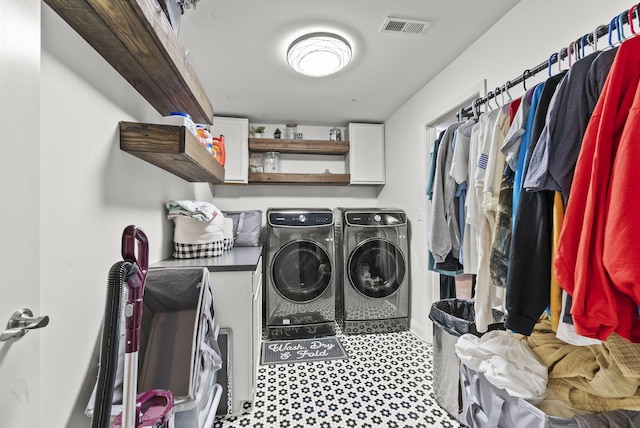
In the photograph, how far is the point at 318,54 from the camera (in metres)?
1.93

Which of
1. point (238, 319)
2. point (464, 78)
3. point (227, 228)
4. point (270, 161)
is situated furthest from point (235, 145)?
point (464, 78)

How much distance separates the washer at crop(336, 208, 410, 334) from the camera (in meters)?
2.71

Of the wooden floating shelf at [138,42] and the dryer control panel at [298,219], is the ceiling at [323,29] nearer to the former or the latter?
the wooden floating shelf at [138,42]

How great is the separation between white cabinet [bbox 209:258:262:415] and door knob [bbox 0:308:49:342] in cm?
93

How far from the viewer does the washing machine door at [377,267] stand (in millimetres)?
2738

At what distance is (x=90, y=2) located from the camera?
0.81 metres

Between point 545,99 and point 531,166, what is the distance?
A: 0.25 meters

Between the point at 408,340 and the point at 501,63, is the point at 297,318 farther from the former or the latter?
the point at 501,63

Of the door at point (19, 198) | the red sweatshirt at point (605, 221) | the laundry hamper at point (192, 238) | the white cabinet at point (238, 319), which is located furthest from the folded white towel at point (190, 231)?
the red sweatshirt at point (605, 221)

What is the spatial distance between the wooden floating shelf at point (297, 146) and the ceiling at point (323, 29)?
365 millimetres

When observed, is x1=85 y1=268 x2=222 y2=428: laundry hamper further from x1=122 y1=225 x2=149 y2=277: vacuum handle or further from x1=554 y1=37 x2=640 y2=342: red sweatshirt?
x1=554 y1=37 x2=640 y2=342: red sweatshirt

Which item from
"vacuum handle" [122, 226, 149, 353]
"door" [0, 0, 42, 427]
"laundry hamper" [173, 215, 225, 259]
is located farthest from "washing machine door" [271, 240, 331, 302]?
"door" [0, 0, 42, 427]

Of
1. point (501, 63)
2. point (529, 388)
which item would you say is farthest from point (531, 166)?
point (501, 63)

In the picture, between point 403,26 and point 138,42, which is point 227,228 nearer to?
point 138,42
